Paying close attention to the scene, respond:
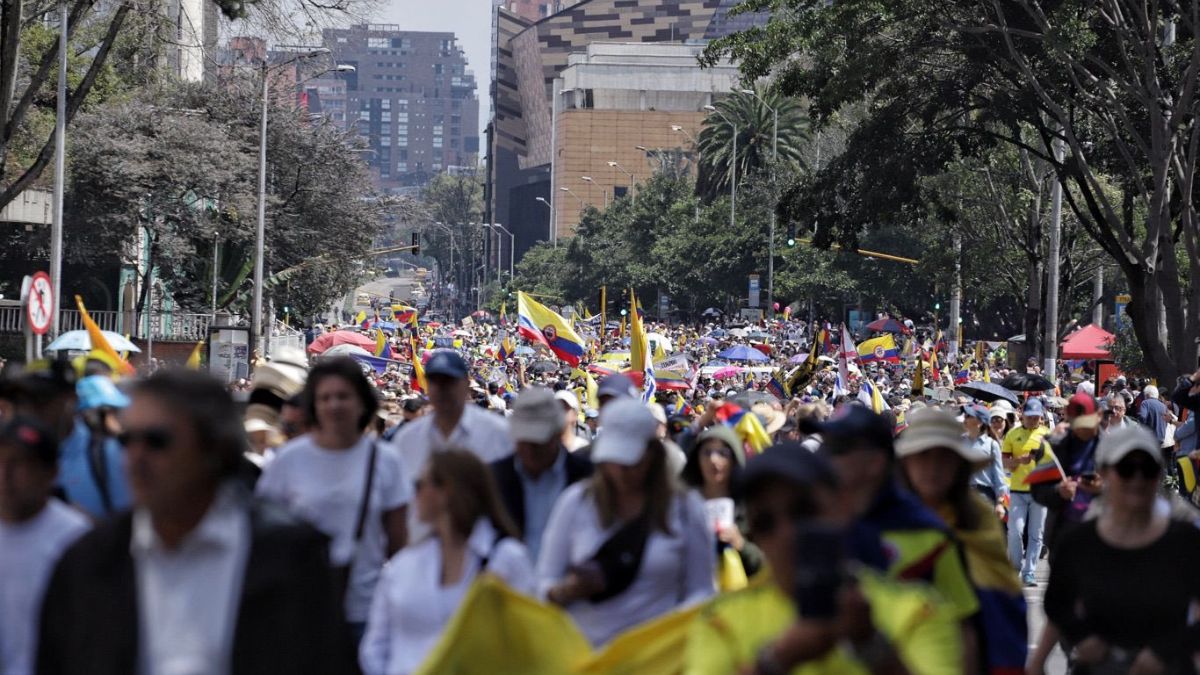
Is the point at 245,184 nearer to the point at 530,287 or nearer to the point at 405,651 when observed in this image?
the point at 405,651

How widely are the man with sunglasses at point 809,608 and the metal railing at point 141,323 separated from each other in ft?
127

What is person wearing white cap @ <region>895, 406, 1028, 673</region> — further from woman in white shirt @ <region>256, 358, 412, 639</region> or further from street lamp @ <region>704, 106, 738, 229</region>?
street lamp @ <region>704, 106, 738, 229</region>

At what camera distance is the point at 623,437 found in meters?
5.48

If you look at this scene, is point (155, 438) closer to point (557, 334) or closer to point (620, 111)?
point (557, 334)

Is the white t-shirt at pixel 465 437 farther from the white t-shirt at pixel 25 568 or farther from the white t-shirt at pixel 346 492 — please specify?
the white t-shirt at pixel 25 568

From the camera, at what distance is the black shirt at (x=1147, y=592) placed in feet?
18.3

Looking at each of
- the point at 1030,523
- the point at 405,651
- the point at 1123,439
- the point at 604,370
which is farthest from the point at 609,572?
the point at 604,370

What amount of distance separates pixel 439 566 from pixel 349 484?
0.99 m

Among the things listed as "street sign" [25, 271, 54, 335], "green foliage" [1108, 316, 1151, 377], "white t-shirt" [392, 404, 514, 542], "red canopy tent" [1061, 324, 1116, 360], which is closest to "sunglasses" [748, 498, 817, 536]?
"white t-shirt" [392, 404, 514, 542]

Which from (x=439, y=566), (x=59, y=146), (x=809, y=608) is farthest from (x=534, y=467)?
(x=59, y=146)

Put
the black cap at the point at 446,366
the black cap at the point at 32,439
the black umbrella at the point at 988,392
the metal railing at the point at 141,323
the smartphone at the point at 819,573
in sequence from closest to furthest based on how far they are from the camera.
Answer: the smartphone at the point at 819,573 < the black cap at the point at 32,439 < the black cap at the point at 446,366 < the black umbrella at the point at 988,392 < the metal railing at the point at 141,323

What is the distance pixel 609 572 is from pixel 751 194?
83624mm

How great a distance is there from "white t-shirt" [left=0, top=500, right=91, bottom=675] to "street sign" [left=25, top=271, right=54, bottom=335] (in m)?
12.5

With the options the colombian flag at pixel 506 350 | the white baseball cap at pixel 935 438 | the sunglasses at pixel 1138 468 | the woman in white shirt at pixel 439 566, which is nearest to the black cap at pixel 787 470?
the woman in white shirt at pixel 439 566
